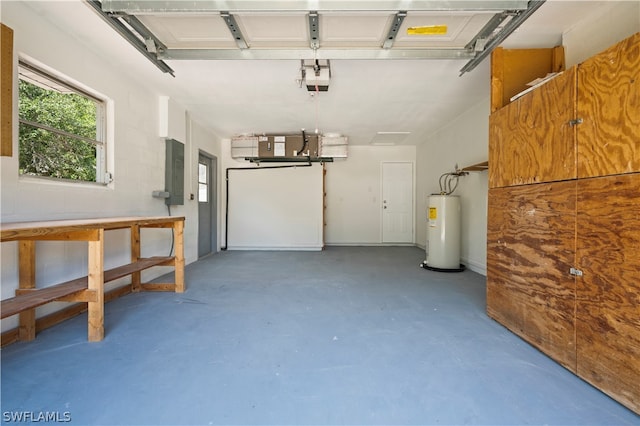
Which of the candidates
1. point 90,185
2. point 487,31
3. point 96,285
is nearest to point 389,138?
point 487,31

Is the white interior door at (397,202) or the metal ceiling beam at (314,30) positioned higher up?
the metal ceiling beam at (314,30)

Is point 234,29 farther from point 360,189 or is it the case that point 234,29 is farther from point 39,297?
point 360,189

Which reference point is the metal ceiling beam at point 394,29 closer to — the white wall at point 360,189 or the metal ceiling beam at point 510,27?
the metal ceiling beam at point 510,27

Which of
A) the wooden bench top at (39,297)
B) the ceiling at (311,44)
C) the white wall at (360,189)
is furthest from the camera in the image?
the white wall at (360,189)

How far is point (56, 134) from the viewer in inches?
88.5

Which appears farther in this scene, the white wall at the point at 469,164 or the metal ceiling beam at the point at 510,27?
the white wall at the point at 469,164

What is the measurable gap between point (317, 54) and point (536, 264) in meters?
2.27

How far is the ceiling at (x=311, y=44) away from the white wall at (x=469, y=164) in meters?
0.41

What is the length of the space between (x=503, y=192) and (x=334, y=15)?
1864 millimetres

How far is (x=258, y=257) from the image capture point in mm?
5137

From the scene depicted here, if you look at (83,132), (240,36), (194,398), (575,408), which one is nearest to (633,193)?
(575,408)

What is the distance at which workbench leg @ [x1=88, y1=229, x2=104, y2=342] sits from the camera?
5.98 feet

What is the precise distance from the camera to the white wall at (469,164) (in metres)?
3.73

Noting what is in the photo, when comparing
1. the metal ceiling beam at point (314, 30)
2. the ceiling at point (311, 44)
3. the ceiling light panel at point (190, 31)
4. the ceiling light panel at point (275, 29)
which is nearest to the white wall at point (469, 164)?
the ceiling at point (311, 44)
